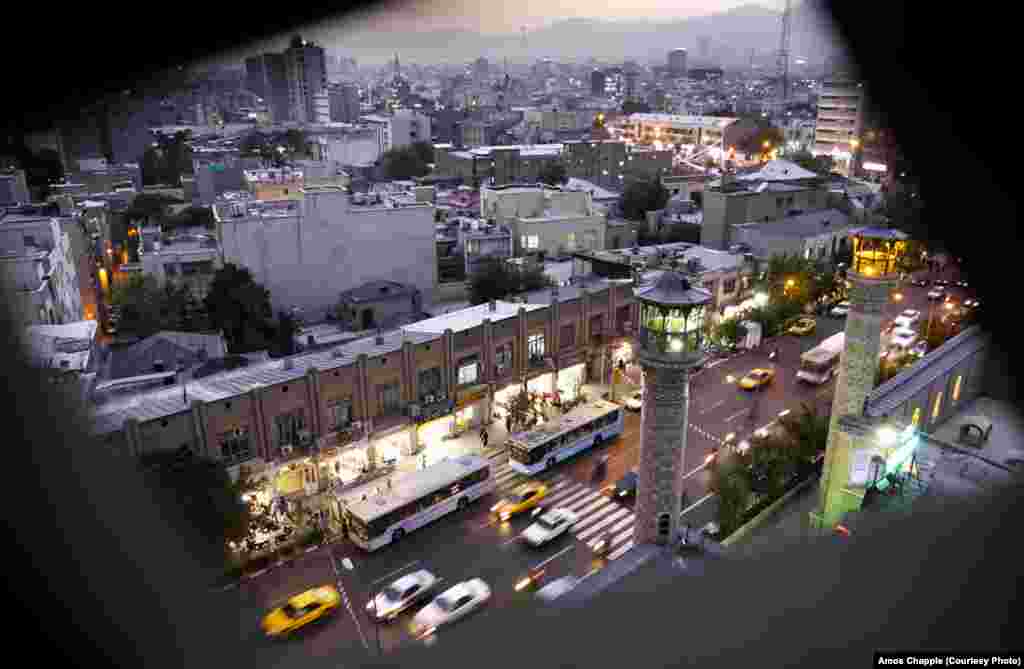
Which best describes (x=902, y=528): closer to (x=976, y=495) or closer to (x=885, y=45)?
(x=976, y=495)

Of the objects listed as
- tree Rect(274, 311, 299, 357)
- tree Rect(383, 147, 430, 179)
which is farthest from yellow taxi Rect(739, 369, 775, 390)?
tree Rect(383, 147, 430, 179)

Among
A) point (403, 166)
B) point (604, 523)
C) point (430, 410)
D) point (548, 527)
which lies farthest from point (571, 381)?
point (403, 166)

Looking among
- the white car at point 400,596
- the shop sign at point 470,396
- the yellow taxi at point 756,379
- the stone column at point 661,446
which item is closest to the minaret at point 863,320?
the stone column at point 661,446

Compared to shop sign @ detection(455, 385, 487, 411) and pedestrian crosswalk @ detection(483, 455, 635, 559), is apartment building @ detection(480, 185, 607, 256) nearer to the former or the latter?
shop sign @ detection(455, 385, 487, 411)

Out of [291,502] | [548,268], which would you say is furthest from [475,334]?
[548,268]

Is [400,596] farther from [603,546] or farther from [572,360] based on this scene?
[572,360]

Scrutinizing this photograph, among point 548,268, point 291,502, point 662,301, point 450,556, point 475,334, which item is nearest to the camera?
point 662,301

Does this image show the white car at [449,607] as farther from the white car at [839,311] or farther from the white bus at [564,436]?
the white car at [839,311]
